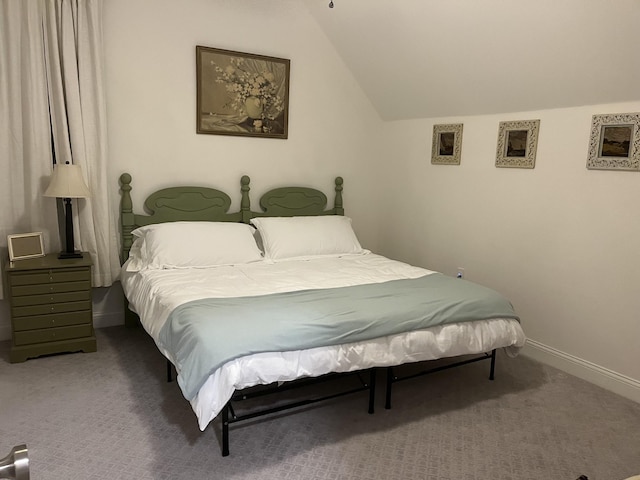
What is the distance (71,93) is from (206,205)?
122 centimetres

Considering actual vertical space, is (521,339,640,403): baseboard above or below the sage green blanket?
below

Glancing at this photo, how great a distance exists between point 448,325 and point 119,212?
253cm

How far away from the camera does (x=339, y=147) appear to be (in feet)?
14.8

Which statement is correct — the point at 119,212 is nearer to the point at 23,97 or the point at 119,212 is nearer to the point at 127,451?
the point at 23,97

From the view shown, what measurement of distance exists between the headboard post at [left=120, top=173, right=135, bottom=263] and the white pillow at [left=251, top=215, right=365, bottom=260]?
0.93 m

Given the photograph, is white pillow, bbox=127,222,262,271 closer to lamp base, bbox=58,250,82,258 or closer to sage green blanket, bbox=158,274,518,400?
lamp base, bbox=58,250,82,258

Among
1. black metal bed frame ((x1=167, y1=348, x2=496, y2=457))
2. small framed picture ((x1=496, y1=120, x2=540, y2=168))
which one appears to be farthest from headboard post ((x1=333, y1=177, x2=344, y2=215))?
black metal bed frame ((x1=167, y1=348, x2=496, y2=457))

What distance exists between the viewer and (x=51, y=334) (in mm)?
3105

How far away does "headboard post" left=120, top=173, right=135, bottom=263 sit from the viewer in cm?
357

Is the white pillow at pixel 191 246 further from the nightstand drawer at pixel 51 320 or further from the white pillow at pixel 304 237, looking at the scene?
the nightstand drawer at pixel 51 320

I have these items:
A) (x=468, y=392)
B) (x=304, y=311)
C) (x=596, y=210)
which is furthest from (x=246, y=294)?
(x=596, y=210)

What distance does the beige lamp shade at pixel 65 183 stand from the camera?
10.1ft

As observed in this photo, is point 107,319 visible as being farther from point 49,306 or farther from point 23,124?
point 23,124

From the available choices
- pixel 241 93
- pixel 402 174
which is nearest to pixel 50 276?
pixel 241 93
